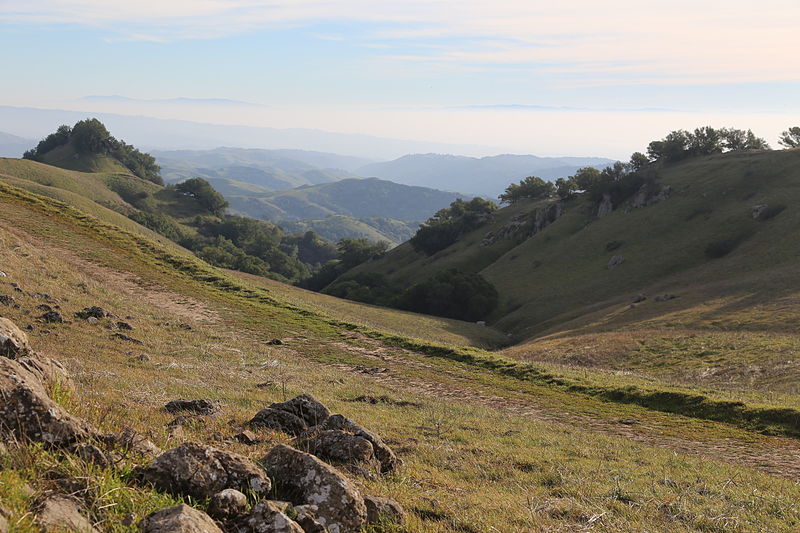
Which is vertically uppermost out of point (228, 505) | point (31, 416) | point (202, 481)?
point (31, 416)

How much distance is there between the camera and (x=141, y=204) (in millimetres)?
169500

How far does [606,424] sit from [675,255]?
228 ft

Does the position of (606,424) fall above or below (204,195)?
below

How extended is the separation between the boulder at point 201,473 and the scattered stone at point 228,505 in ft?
0.74

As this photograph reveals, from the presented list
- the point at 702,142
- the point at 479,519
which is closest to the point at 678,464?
the point at 479,519

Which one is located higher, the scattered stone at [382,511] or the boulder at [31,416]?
the boulder at [31,416]

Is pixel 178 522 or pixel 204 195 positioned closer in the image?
pixel 178 522

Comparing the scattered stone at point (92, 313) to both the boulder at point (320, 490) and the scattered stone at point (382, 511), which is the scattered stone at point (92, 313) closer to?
the boulder at point (320, 490)

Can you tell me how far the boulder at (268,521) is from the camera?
5.88m

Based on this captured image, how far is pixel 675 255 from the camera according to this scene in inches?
3145

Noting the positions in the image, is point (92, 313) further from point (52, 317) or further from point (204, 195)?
point (204, 195)

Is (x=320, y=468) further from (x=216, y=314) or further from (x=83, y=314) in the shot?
(x=216, y=314)

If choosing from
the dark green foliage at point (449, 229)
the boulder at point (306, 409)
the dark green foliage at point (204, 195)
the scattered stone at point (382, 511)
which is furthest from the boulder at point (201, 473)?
the dark green foliage at point (204, 195)

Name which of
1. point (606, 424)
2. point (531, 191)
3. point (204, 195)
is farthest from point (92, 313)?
point (204, 195)
